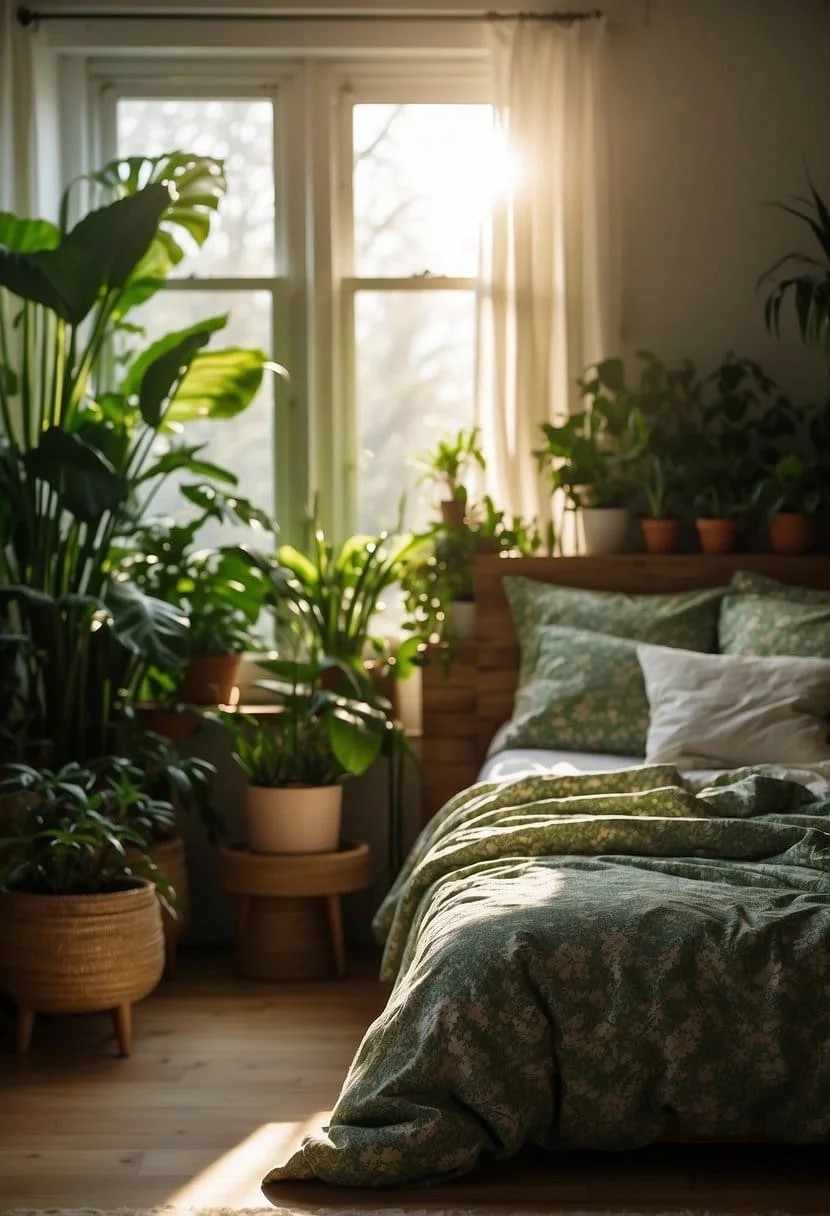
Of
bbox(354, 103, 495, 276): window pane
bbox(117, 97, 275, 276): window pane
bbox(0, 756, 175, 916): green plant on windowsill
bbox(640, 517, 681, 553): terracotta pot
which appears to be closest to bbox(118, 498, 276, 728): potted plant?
bbox(0, 756, 175, 916): green plant on windowsill

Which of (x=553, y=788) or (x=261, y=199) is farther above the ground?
(x=261, y=199)

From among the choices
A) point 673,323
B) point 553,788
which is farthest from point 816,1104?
point 673,323

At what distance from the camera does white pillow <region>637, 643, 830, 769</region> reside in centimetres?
402

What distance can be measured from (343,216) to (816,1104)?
3.38 meters

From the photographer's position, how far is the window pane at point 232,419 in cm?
522

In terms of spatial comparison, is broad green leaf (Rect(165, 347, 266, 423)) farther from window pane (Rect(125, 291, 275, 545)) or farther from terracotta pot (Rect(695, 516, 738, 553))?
terracotta pot (Rect(695, 516, 738, 553))

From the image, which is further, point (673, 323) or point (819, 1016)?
point (673, 323)

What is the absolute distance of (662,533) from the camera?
485 centimetres

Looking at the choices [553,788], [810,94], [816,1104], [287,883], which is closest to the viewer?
[816,1104]

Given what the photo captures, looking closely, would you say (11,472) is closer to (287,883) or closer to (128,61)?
(287,883)

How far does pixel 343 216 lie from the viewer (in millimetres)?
5195

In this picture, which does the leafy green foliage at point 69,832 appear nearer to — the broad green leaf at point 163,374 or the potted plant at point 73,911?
the potted plant at point 73,911

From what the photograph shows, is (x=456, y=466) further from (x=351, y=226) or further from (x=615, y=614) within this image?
(x=351, y=226)

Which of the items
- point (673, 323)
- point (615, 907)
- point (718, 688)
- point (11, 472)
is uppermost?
point (673, 323)
